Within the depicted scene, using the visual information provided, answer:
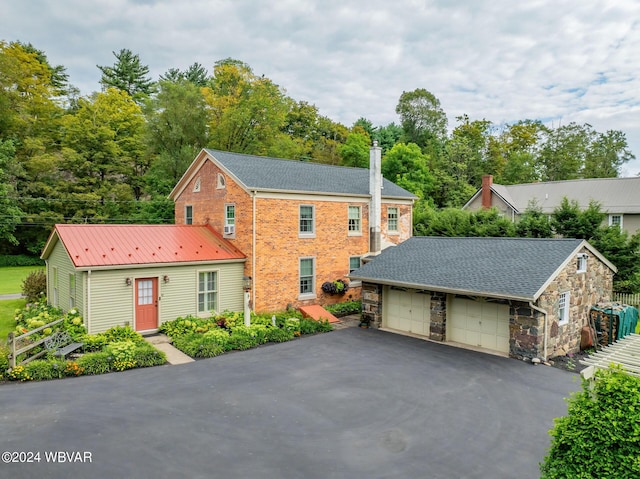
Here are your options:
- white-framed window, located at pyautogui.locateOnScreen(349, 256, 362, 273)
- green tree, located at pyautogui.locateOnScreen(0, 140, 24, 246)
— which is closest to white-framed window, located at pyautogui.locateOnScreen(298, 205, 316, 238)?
white-framed window, located at pyautogui.locateOnScreen(349, 256, 362, 273)

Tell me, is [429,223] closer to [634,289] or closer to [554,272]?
[634,289]

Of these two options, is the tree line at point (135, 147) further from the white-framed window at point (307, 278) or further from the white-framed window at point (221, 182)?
the white-framed window at point (221, 182)

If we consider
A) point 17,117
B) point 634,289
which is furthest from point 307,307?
point 17,117

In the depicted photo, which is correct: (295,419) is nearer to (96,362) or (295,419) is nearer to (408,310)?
(96,362)

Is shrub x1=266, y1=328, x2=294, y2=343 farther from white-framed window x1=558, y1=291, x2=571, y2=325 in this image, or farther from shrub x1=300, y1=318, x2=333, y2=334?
white-framed window x1=558, y1=291, x2=571, y2=325

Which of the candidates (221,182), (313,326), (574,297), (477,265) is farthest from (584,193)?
(221,182)

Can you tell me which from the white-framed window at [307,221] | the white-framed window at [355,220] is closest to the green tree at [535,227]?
the white-framed window at [355,220]
